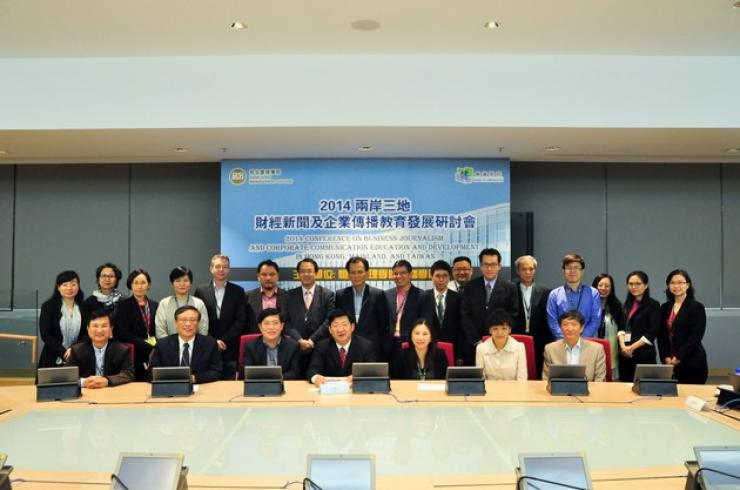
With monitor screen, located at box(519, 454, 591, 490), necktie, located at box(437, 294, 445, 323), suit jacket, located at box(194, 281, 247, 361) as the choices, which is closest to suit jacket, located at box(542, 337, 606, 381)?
necktie, located at box(437, 294, 445, 323)

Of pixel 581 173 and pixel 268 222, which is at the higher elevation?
pixel 581 173

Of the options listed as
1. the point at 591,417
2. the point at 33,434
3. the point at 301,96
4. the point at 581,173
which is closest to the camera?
the point at 33,434

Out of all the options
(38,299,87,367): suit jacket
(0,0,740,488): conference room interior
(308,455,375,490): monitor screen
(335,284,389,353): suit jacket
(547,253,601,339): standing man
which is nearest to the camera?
(308,455,375,490): monitor screen

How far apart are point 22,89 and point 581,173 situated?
596cm

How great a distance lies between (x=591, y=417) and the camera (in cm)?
329

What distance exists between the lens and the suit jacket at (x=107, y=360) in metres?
4.32

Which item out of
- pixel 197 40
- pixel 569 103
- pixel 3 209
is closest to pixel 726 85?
pixel 569 103

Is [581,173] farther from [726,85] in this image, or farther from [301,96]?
[301,96]

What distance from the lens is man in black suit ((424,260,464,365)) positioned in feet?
17.7

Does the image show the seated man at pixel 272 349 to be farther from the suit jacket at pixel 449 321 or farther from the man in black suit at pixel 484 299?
the man in black suit at pixel 484 299

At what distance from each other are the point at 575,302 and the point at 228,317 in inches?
111

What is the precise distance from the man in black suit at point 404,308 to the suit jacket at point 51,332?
2403 millimetres

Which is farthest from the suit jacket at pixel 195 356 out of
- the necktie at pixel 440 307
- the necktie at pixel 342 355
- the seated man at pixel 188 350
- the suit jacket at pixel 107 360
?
the necktie at pixel 440 307

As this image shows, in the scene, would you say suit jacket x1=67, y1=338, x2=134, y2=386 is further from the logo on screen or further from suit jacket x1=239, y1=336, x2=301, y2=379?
the logo on screen
